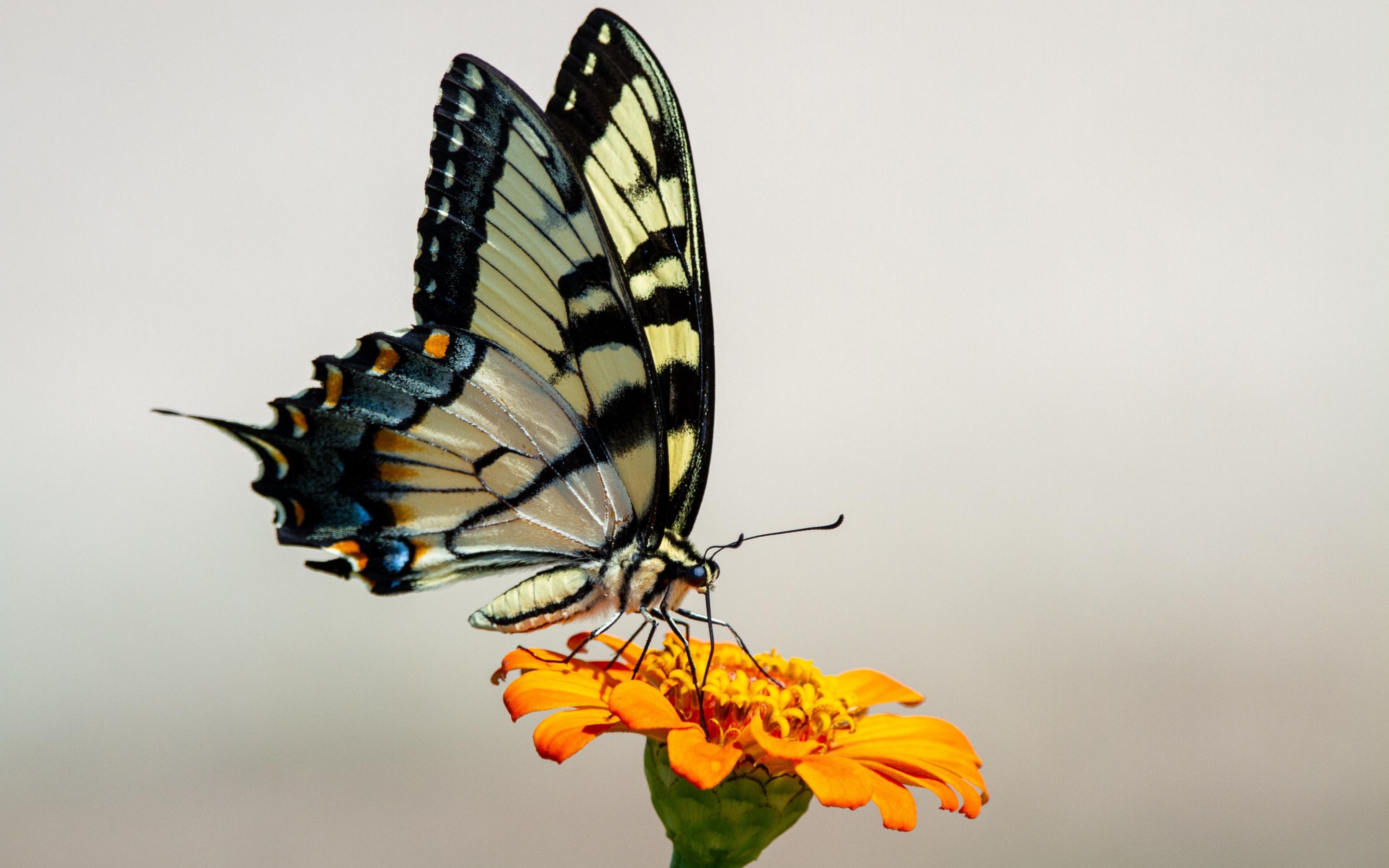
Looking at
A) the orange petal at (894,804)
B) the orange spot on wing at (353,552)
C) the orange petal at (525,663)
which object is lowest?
the orange petal at (894,804)

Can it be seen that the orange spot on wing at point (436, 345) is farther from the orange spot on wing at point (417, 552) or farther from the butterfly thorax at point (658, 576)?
the butterfly thorax at point (658, 576)

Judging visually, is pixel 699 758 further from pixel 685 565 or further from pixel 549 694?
pixel 685 565

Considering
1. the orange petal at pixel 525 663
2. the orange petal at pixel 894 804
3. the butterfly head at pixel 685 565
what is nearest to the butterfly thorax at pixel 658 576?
the butterfly head at pixel 685 565

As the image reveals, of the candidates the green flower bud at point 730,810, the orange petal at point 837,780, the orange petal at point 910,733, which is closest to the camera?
the orange petal at point 837,780

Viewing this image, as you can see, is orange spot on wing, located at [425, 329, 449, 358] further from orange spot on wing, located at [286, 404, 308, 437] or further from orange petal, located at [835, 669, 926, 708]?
orange petal, located at [835, 669, 926, 708]

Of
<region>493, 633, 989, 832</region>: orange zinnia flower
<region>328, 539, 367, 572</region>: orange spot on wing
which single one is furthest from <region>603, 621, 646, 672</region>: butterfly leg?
<region>328, 539, 367, 572</region>: orange spot on wing

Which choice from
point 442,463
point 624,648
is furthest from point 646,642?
point 442,463

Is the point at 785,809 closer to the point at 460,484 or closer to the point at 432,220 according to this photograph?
the point at 460,484

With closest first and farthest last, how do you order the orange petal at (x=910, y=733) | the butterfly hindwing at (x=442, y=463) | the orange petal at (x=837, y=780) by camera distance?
1. the orange petal at (x=837, y=780)
2. the orange petal at (x=910, y=733)
3. the butterfly hindwing at (x=442, y=463)

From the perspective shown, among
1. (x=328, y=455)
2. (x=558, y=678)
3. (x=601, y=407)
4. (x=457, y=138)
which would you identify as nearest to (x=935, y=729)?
(x=558, y=678)
